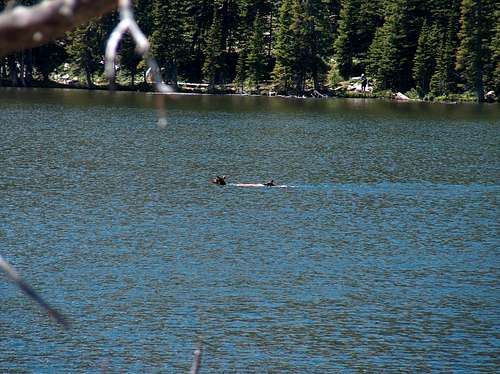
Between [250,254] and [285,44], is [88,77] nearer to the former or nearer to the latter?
[285,44]

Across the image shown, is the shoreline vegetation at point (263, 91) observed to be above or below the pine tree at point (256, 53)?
below

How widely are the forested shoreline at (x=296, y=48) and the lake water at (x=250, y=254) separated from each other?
47.1 metres

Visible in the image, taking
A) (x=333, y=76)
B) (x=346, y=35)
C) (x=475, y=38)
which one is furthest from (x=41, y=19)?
(x=333, y=76)

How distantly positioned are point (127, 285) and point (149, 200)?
57.4 feet

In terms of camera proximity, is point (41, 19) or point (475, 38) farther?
point (475, 38)

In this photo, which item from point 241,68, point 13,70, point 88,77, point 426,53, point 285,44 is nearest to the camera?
point 426,53

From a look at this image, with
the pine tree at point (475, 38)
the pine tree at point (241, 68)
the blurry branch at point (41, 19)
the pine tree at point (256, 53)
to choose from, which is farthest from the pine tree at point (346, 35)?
the blurry branch at point (41, 19)

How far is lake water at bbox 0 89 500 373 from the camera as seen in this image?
26172 mm

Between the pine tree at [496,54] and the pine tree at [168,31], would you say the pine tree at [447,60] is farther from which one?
the pine tree at [168,31]

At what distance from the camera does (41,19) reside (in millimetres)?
Answer: 3502

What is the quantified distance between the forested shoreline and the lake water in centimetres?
4707

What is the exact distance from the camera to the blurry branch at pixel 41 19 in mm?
3445

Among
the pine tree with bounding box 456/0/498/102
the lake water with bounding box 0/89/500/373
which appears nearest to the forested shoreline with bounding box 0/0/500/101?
the pine tree with bounding box 456/0/498/102

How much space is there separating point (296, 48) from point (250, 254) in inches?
3721
